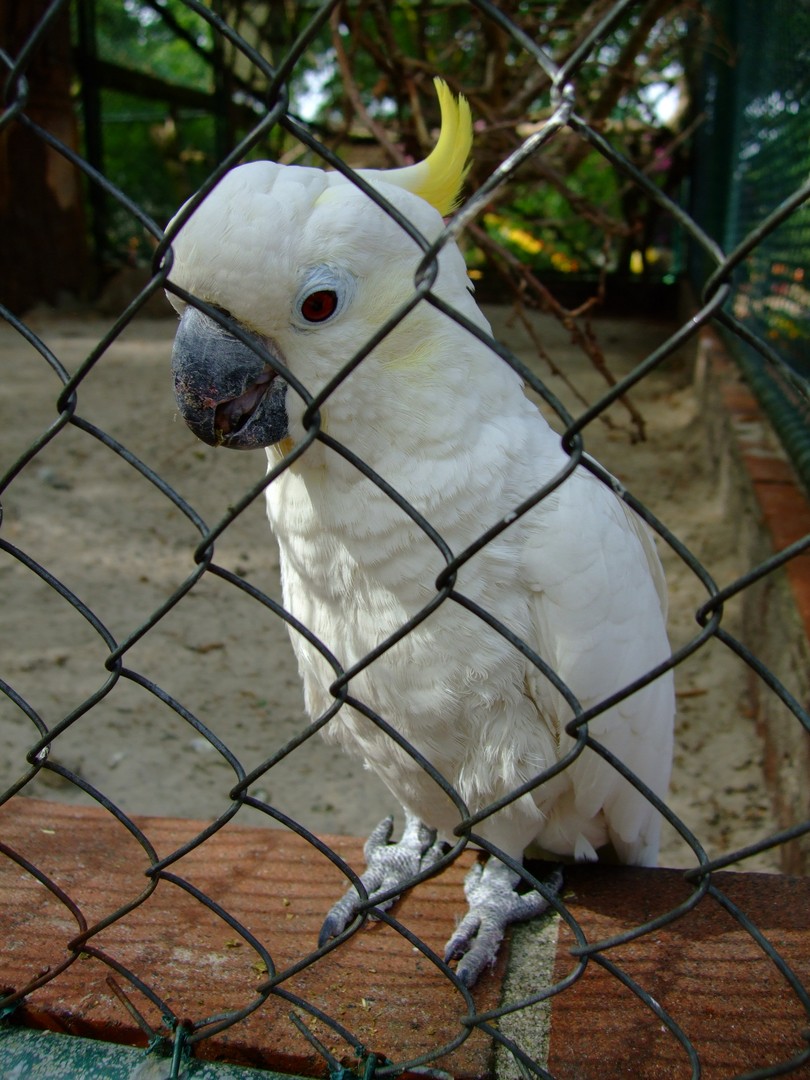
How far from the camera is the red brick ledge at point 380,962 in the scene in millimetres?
1122

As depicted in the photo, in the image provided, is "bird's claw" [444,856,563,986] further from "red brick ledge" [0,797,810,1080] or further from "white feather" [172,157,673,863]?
"white feather" [172,157,673,863]

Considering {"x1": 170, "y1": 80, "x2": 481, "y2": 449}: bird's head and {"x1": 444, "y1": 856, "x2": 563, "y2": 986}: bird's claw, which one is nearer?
{"x1": 170, "y1": 80, "x2": 481, "y2": 449}: bird's head

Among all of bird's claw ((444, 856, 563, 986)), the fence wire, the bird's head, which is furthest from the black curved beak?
bird's claw ((444, 856, 563, 986))

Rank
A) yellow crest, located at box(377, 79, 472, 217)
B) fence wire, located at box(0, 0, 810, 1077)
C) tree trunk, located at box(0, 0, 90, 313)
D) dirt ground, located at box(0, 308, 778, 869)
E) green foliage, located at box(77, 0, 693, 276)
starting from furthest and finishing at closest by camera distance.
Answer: tree trunk, located at box(0, 0, 90, 313) → green foliage, located at box(77, 0, 693, 276) → dirt ground, located at box(0, 308, 778, 869) → yellow crest, located at box(377, 79, 472, 217) → fence wire, located at box(0, 0, 810, 1077)

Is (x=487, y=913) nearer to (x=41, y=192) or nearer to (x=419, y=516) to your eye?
(x=419, y=516)

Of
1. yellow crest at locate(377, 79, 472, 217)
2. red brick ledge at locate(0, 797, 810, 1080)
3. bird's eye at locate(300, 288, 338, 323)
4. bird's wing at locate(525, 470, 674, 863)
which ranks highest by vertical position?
yellow crest at locate(377, 79, 472, 217)

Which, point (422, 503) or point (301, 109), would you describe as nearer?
point (422, 503)

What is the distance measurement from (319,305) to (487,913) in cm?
102

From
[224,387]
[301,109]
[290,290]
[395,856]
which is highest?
[301,109]

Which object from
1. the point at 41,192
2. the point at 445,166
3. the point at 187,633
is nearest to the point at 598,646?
the point at 445,166

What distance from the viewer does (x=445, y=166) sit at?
132cm

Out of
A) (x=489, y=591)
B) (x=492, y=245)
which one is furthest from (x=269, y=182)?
(x=492, y=245)

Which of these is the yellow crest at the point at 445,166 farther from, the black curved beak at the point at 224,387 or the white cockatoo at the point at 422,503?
the black curved beak at the point at 224,387

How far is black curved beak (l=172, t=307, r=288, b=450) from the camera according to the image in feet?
3.78
